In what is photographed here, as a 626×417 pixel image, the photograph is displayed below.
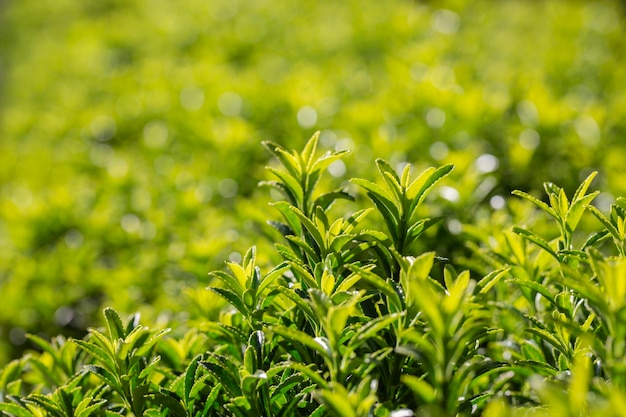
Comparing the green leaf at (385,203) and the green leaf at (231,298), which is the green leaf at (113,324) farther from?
the green leaf at (385,203)

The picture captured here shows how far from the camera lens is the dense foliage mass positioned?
1.50 m

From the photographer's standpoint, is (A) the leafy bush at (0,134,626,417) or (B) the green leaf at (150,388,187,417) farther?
(B) the green leaf at (150,388,187,417)

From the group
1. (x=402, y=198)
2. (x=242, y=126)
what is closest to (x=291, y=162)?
(x=402, y=198)

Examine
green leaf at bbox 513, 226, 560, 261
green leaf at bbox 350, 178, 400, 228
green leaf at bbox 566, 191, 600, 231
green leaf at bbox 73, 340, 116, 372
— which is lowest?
green leaf at bbox 73, 340, 116, 372

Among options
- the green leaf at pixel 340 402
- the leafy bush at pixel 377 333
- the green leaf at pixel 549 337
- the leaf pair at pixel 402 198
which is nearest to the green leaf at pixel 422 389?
the leafy bush at pixel 377 333

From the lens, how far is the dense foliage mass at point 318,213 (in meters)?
1.50

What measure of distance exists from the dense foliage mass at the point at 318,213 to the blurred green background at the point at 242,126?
2 cm

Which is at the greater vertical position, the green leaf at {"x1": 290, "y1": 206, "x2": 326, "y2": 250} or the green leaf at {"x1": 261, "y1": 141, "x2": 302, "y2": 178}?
the green leaf at {"x1": 261, "y1": 141, "x2": 302, "y2": 178}

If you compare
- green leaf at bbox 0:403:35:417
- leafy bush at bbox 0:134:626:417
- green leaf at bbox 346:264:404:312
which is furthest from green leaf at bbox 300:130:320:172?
green leaf at bbox 0:403:35:417

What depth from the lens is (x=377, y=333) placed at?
1580mm

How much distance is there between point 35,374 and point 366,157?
1628mm

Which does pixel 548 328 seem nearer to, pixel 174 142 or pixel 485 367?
pixel 485 367

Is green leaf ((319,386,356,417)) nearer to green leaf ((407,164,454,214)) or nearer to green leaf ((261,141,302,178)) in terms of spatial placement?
green leaf ((407,164,454,214))

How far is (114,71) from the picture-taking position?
5723 mm
